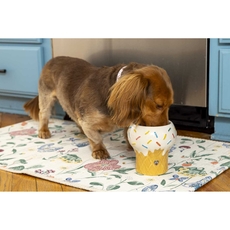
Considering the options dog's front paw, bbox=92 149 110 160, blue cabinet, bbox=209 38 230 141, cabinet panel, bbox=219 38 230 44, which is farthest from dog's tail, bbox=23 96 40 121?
cabinet panel, bbox=219 38 230 44

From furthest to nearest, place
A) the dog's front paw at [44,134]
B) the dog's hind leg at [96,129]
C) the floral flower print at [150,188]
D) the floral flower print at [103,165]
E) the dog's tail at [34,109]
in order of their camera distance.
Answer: the dog's tail at [34,109]
the dog's front paw at [44,134]
the dog's hind leg at [96,129]
the floral flower print at [103,165]
the floral flower print at [150,188]

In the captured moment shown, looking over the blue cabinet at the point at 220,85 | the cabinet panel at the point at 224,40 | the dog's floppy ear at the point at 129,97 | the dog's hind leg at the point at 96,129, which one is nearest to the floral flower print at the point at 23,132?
the dog's hind leg at the point at 96,129

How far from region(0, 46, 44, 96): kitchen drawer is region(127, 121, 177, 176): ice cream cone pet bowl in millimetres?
1509

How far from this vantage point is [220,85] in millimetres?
2662

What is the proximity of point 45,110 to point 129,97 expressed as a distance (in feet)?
3.38

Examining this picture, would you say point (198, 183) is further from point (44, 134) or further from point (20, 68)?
point (20, 68)

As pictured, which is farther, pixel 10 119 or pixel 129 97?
pixel 10 119

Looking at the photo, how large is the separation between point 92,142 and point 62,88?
0.44 m

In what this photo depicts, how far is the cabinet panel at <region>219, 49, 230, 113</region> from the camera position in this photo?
261 centimetres

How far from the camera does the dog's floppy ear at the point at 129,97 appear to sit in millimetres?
2070

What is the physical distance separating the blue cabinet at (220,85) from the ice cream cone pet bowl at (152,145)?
2.29ft

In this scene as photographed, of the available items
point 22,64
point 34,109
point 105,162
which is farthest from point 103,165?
point 22,64

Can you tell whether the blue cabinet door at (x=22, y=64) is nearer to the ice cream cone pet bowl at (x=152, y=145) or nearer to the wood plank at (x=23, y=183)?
the wood plank at (x=23, y=183)
